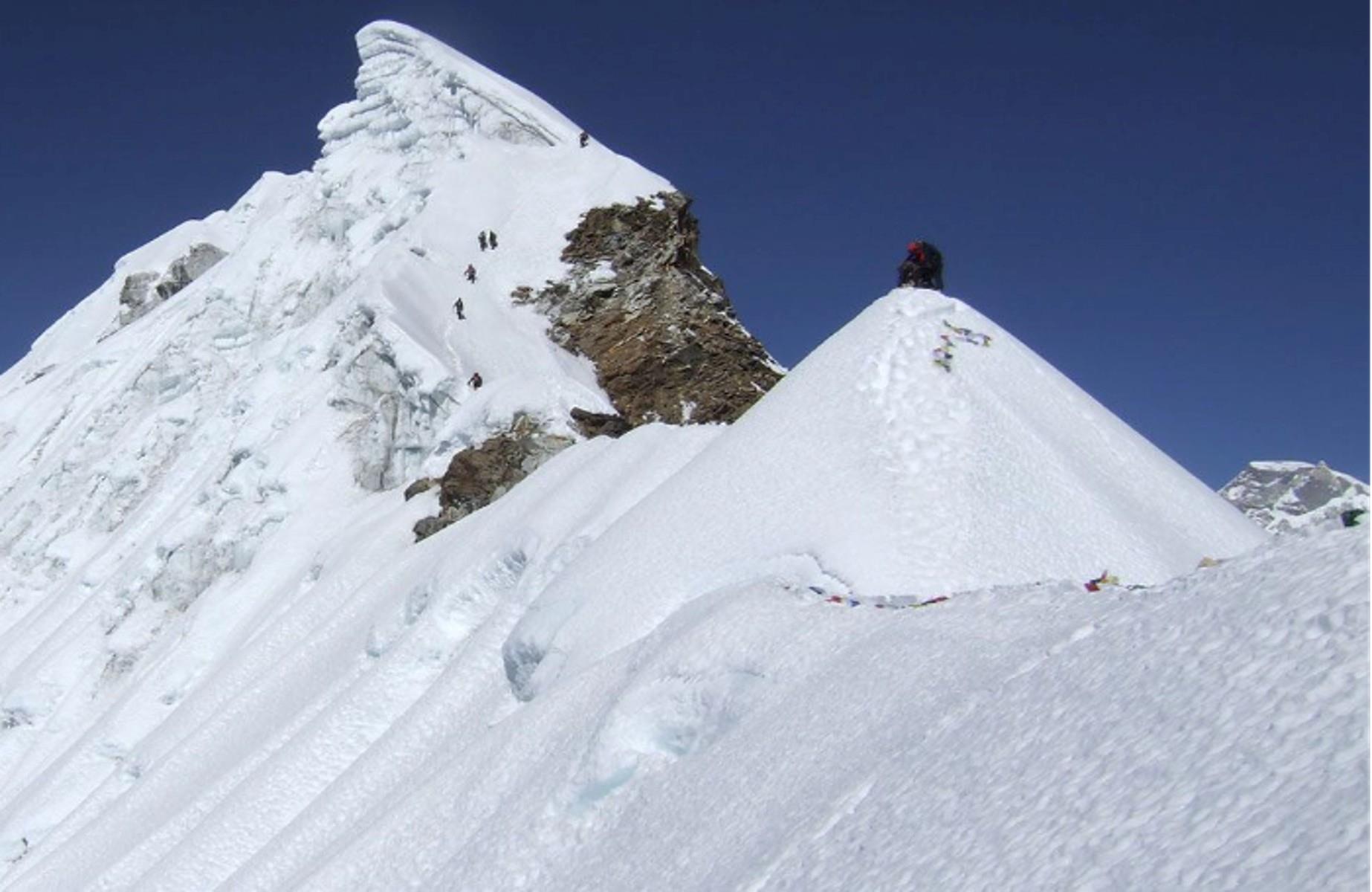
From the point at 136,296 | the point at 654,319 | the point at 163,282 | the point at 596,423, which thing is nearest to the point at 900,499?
the point at 596,423

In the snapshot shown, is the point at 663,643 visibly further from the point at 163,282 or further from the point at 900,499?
the point at 163,282

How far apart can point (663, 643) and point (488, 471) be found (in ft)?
49.8

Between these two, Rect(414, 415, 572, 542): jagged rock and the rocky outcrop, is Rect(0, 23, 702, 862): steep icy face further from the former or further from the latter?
Rect(414, 415, 572, 542): jagged rock

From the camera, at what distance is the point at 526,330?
128ft

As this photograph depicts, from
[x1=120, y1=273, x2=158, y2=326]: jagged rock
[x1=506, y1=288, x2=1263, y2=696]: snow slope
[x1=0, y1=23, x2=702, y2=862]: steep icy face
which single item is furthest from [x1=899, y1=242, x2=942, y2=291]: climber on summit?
[x1=120, y1=273, x2=158, y2=326]: jagged rock

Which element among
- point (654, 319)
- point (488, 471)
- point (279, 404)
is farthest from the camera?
point (654, 319)

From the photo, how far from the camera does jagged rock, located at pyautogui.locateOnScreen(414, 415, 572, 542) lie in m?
26.5

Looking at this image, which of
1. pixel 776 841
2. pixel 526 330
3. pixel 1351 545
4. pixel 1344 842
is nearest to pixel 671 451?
pixel 776 841

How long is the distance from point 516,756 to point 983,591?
572 centimetres

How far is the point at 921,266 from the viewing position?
17.9 meters

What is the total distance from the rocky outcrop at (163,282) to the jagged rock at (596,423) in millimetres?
37274

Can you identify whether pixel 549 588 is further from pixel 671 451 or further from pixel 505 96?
pixel 505 96

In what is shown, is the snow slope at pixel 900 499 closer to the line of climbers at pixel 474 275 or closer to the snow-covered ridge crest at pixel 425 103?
the line of climbers at pixel 474 275

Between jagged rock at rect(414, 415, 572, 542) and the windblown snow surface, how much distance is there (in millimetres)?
1325
